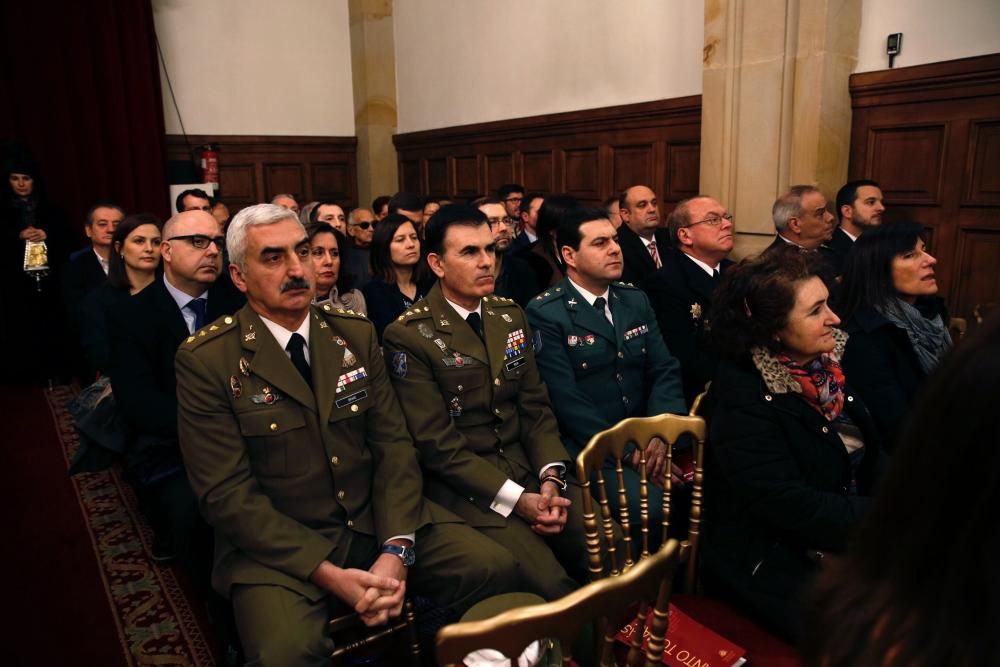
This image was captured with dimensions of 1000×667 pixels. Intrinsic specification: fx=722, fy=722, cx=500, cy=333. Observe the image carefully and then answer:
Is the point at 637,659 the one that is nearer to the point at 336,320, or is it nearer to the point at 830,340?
the point at 830,340

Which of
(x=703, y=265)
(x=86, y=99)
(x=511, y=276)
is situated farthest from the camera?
(x=86, y=99)

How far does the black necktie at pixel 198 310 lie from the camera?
2766 millimetres

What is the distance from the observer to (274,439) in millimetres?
1905

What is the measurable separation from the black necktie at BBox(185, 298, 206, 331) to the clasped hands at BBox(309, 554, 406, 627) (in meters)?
1.34

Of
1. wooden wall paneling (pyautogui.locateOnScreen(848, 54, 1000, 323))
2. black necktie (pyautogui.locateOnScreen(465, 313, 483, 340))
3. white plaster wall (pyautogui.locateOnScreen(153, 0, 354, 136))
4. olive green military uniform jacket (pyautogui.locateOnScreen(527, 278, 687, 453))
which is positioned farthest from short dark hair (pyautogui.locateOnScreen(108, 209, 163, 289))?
white plaster wall (pyautogui.locateOnScreen(153, 0, 354, 136))

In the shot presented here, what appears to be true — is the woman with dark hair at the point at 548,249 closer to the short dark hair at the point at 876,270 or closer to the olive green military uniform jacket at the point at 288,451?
the short dark hair at the point at 876,270

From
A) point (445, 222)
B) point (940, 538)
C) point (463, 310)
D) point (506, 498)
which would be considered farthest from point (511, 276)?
point (940, 538)

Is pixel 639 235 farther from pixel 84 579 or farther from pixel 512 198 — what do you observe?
pixel 84 579

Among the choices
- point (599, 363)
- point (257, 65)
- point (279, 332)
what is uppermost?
point (257, 65)

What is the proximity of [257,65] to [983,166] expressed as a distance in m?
6.72

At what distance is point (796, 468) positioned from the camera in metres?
1.81

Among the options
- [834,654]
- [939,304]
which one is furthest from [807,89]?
[834,654]

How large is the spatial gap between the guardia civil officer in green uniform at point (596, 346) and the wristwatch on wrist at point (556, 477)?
0.29 m

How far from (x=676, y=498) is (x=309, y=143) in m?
6.74
